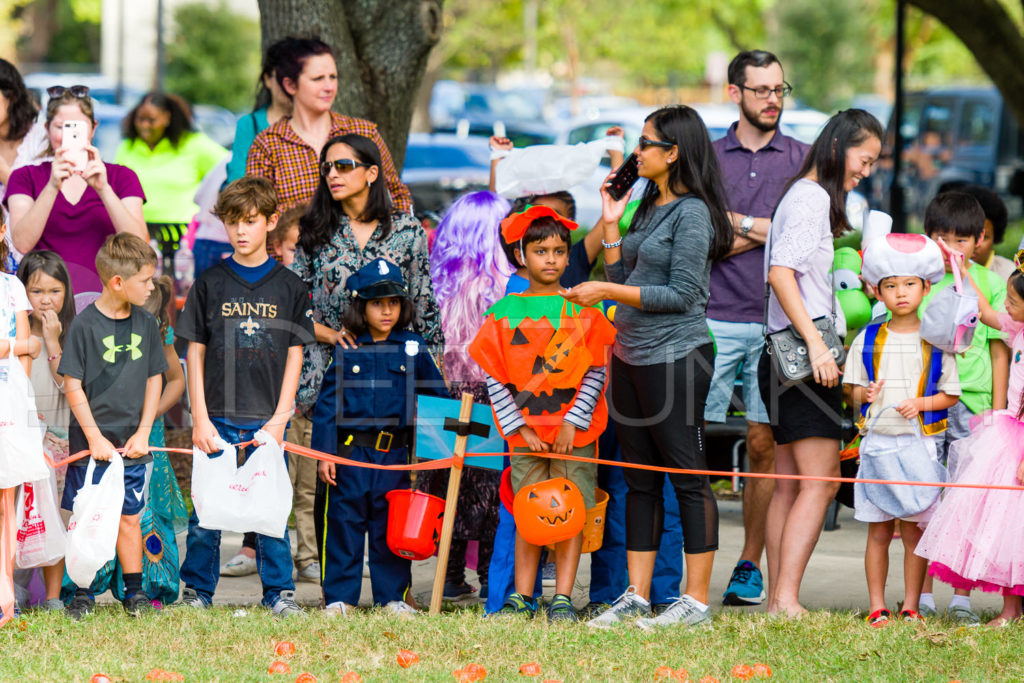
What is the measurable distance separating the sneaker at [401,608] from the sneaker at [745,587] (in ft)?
4.56

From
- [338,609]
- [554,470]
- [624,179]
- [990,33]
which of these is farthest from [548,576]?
[990,33]

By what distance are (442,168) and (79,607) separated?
10989 millimetres

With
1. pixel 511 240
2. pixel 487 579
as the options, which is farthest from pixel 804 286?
pixel 487 579

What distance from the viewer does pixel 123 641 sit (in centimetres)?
484

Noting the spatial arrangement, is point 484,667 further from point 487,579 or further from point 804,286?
point 804,286

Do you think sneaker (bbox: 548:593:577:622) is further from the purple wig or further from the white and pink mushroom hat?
the white and pink mushroom hat

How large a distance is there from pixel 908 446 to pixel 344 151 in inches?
103

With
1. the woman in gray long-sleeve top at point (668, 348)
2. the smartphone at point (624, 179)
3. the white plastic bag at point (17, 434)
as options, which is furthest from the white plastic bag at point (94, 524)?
the smartphone at point (624, 179)

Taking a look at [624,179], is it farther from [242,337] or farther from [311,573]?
[311,573]

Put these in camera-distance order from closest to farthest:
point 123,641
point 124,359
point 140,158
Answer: point 123,641 → point 124,359 → point 140,158

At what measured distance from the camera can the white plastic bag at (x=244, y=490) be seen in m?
5.21

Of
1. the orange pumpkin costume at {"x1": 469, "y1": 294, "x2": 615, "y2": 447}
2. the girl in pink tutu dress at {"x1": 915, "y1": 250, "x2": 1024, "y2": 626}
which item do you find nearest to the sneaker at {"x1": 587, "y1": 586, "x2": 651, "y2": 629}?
the orange pumpkin costume at {"x1": 469, "y1": 294, "x2": 615, "y2": 447}

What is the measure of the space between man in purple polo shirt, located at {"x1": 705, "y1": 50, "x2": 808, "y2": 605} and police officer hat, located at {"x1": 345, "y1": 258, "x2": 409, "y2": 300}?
1426 mm

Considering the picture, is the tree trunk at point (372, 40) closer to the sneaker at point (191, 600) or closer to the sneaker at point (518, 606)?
the sneaker at point (191, 600)
